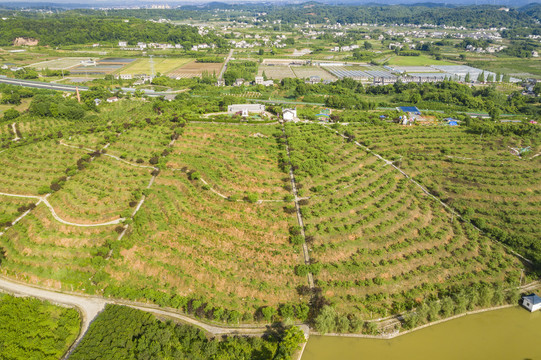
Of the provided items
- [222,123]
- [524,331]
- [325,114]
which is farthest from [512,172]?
[222,123]

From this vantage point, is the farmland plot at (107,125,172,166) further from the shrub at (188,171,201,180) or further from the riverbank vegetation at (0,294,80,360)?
the riverbank vegetation at (0,294,80,360)

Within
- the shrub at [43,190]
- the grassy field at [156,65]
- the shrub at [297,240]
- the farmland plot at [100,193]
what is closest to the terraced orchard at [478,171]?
the shrub at [297,240]

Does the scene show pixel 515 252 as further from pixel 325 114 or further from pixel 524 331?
pixel 325 114

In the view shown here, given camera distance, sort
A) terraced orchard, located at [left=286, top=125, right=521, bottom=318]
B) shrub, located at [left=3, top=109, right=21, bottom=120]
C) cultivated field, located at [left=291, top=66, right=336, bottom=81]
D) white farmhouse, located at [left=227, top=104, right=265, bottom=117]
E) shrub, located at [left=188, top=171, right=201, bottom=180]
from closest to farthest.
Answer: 1. terraced orchard, located at [left=286, top=125, right=521, bottom=318]
2. shrub, located at [left=188, top=171, right=201, bottom=180]
3. white farmhouse, located at [left=227, top=104, right=265, bottom=117]
4. shrub, located at [left=3, top=109, right=21, bottom=120]
5. cultivated field, located at [left=291, top=66, right=336, bottom=81]

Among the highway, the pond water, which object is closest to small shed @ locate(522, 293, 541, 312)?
the pond water

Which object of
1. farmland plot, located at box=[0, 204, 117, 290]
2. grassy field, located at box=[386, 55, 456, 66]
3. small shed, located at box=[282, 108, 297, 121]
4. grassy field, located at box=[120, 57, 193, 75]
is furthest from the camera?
grassy field, located at box=[386, 55, 456, 66]
